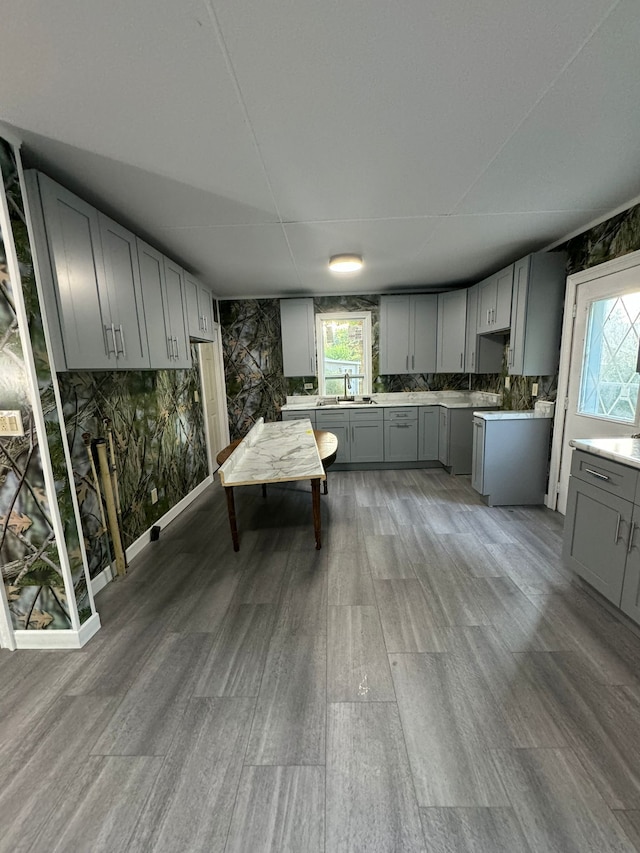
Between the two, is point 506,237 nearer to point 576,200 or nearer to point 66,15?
point 576,200

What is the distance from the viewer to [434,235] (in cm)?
269

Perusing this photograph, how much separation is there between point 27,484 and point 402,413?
3.87m

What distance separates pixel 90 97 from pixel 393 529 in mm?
3132

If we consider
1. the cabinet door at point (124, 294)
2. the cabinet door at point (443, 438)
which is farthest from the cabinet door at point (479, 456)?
the cabinet door at point (124, 294)

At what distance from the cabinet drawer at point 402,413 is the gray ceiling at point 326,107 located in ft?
7.95

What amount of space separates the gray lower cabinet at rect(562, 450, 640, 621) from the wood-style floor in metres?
0.21

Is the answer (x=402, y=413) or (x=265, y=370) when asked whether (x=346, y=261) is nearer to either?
(x=402, y=413)

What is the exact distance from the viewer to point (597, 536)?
6.27 feet

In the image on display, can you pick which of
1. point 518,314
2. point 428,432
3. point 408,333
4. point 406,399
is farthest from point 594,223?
point 406,399

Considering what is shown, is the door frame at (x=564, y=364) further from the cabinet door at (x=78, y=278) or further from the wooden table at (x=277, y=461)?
the cabinet door at (x=78, y=278)

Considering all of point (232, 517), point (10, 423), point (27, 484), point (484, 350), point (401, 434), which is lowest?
point (232, 517)

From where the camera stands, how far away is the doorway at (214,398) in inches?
174

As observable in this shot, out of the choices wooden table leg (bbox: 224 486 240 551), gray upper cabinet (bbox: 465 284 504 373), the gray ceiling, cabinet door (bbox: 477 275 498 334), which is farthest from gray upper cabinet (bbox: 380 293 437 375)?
wooden table leg (bbox: 224 486 240 551)

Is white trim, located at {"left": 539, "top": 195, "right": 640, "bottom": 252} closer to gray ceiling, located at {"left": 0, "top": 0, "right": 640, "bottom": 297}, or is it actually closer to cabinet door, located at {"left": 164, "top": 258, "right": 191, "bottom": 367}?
gray ceiling, located at {"left": 0, "top": 0, "right": 640, "bottom": 297}
